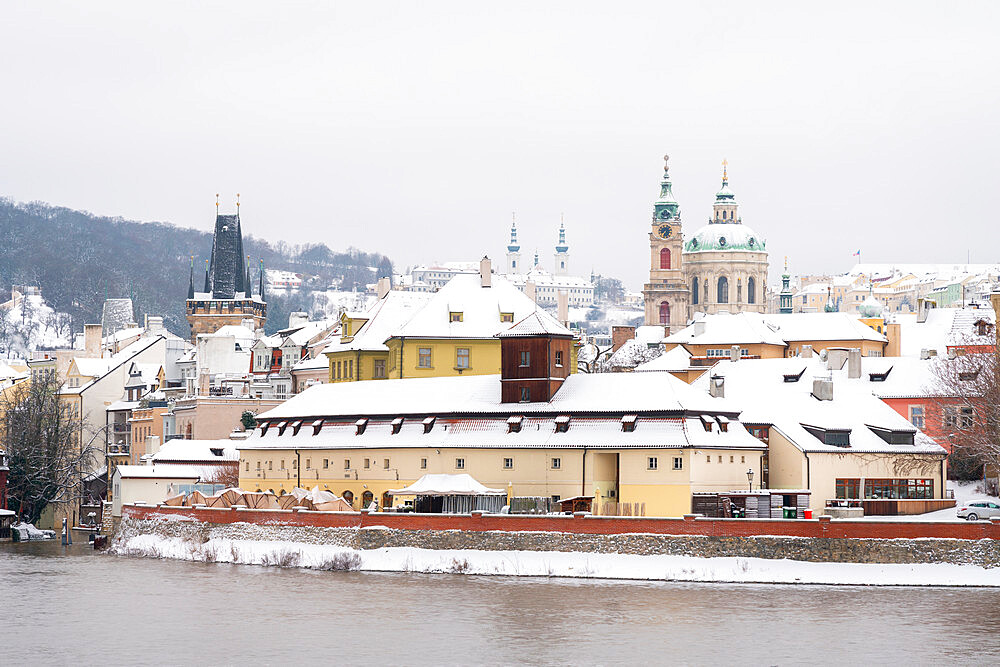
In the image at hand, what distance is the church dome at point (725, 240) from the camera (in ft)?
646

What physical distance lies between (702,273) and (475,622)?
146m

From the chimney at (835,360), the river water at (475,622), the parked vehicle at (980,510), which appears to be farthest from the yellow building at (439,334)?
the river water at (475,622)

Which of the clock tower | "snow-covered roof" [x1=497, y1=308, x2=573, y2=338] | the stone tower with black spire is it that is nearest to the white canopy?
"snow-covered roof" [x1=497, y1=308, x2=573, y2=338]

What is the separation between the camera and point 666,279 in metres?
195

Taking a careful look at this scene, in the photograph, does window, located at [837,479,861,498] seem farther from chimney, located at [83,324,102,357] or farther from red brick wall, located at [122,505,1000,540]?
chimney, located at [83,324,102,357]

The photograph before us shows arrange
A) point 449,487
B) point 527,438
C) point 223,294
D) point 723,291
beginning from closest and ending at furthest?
point 449,487
point 527,438
point 223,294
point 723,291

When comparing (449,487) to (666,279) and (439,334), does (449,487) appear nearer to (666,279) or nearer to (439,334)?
(439,334)

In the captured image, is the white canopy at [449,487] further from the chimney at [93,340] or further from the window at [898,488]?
the chimney at [93,340]

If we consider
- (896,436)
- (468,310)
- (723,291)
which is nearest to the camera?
(896,436)

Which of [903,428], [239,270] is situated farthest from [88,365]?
[903,428]

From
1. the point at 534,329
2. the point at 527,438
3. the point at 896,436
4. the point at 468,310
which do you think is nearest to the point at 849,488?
the point at 896,436

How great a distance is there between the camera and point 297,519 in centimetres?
7069

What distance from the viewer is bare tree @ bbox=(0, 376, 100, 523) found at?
103m

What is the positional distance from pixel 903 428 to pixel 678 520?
58.6 feet
